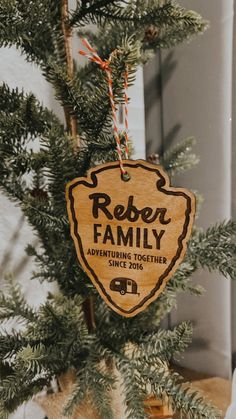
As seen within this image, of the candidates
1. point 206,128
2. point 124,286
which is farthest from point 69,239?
point 206,128

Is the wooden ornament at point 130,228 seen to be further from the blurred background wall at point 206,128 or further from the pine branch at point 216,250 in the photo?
the blurred background wall at point 206,128

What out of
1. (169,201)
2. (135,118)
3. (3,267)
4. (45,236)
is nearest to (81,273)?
(45,236)

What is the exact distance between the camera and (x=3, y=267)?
81 centimetres

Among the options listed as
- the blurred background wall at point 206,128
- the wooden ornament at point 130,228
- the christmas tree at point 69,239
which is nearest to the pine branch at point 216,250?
the christmas tree at point 69,239

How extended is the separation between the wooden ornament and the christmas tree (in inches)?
2.4

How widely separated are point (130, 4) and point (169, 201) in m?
0.28

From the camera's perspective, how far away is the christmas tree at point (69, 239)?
449 mm

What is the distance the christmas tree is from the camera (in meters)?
0.45

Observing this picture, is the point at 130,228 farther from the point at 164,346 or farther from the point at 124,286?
the point at 164,346

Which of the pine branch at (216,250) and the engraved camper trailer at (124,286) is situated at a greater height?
the pine branch at (216,250)

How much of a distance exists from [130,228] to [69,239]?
0.15m

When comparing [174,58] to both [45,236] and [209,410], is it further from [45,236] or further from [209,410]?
[209,410]

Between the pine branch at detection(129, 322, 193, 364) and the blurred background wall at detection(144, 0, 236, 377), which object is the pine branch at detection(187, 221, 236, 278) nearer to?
the pine branch at detection(129, 322, 193, 364)

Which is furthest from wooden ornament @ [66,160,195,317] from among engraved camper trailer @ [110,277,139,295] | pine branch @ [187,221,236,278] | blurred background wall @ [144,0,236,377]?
blurred background wall @ [144,0,236,377]
